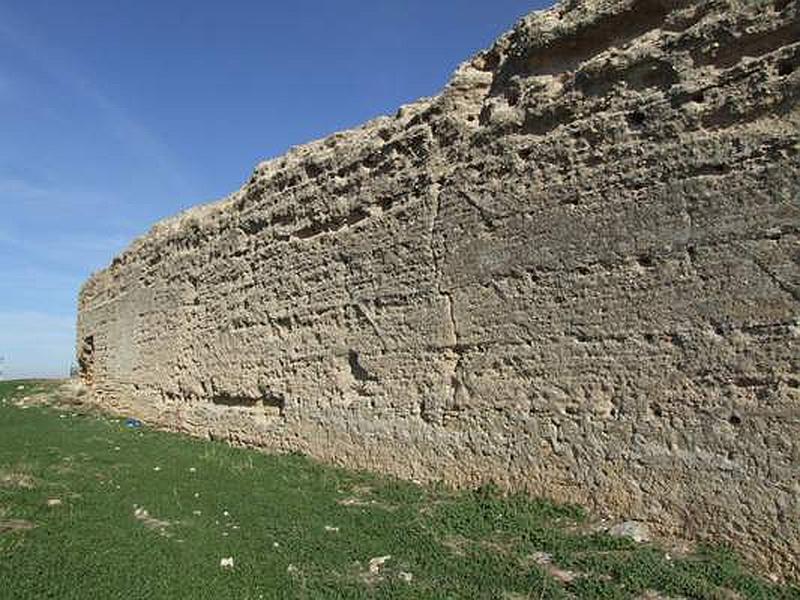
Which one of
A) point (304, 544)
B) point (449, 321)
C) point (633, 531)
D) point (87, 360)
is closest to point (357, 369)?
point (449, 321)

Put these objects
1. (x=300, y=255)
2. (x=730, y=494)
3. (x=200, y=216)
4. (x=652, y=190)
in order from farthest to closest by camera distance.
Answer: (x=200, y=216), (x=300, y=255), (x=652, y=190), (x=730, y=494)

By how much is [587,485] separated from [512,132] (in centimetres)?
287

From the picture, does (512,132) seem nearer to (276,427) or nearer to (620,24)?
(620,24)

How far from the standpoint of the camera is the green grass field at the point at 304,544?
14.4ft

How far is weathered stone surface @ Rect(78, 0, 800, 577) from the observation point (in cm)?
486

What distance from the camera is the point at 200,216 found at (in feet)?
35.2

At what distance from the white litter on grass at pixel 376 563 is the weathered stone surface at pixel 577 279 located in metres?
1.40

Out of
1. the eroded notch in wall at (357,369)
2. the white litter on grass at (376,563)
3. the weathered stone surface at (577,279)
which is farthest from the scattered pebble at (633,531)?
the eroded notch in wall at (357,369)

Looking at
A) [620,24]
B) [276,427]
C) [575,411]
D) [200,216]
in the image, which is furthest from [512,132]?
[200,216]

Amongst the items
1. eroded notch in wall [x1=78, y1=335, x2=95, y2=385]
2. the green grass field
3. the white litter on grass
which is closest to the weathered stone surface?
the green grass field

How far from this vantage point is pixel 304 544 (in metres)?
5.19

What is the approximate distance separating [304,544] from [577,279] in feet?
8.84

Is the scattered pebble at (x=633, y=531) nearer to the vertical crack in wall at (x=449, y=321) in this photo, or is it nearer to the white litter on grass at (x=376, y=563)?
the white litter on grass at (x=376, y=563)

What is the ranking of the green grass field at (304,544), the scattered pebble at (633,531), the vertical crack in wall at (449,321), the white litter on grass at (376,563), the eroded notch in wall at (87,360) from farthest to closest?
1. the eroded notch in wall at (87,360)
2. the vertical crack in wall at (449,321)
3. the scattered pebble at (633,531)
4. the white litter on grass at (376,563)
5. the green grass field at (304,544)
